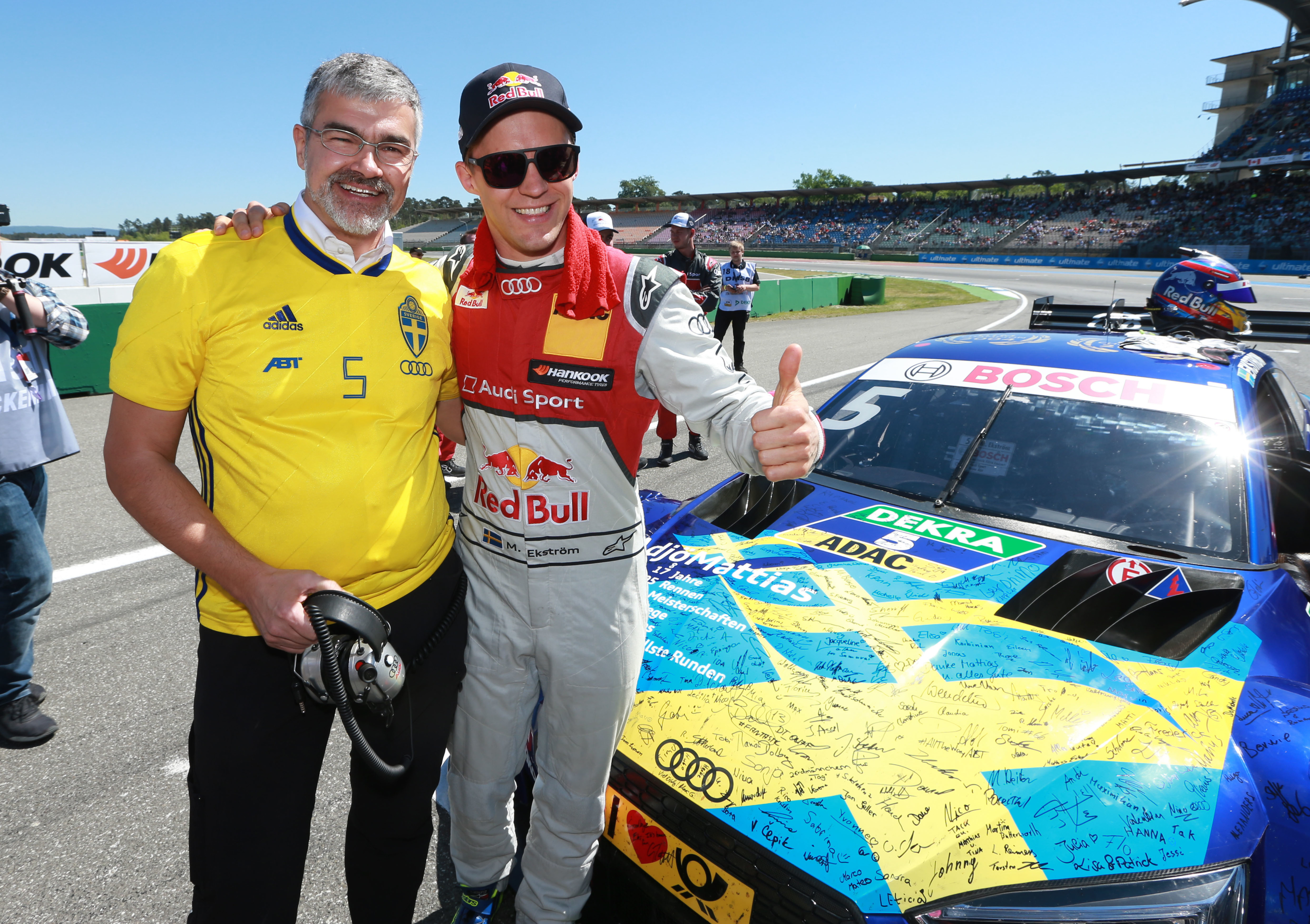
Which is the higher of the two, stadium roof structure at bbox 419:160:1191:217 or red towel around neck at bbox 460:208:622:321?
stadium roof structure at bbox 419:160:1191:217

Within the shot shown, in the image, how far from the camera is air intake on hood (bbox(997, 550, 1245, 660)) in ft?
6.25

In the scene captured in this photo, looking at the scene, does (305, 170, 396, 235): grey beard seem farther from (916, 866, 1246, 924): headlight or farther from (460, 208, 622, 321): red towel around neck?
(916, 866, 1246, 924): headlight

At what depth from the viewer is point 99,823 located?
223 centimetres

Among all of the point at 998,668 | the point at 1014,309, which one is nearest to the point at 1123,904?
the point at 998,668

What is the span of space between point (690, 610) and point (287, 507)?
40.9 inches

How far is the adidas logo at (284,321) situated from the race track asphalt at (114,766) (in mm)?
495

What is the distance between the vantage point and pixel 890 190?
59.8 metres

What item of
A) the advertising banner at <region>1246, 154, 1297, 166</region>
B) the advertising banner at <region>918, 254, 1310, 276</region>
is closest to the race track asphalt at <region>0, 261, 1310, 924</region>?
the advertising banner at <region>918, 254, 1310, 276</region>

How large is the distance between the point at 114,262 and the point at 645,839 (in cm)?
1153

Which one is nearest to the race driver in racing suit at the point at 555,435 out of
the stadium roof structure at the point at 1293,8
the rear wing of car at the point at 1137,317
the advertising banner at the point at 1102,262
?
the rear wing of car at the point at 1137,317

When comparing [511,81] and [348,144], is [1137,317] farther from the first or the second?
[348,144]

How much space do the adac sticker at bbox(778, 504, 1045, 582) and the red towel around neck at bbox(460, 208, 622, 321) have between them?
43.0 inches

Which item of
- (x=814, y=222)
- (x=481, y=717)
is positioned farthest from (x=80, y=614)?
(x=814, y=222)

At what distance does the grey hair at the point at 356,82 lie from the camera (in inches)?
60.7
